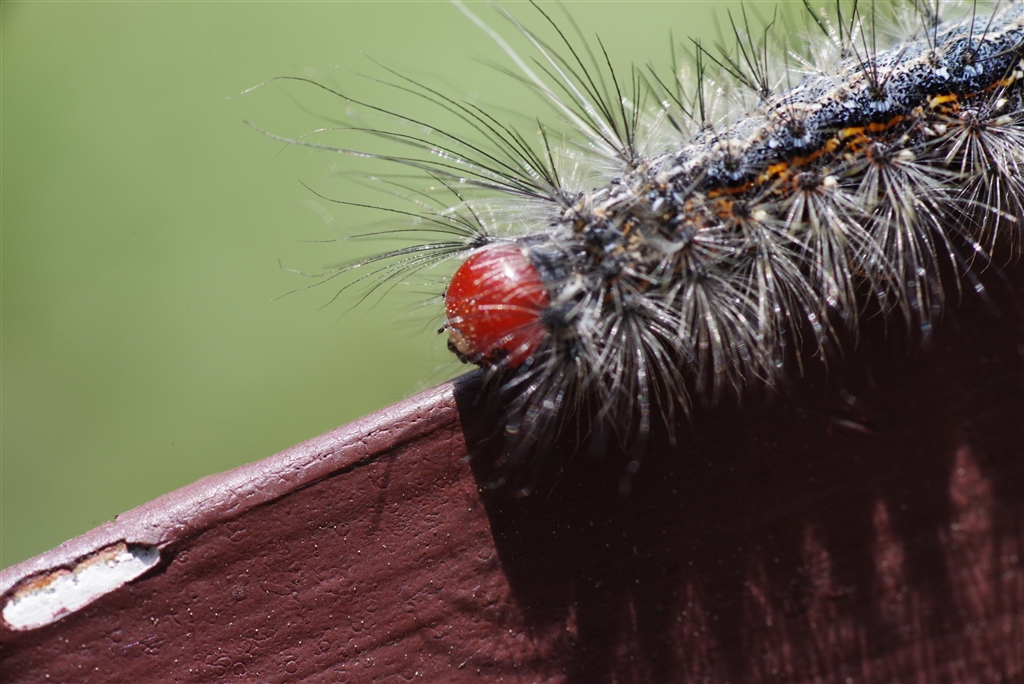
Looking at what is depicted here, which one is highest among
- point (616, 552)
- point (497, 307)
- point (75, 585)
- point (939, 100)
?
→ point (939, 100)

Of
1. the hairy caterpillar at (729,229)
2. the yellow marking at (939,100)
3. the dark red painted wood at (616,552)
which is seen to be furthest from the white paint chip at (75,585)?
the yellow marking at (939,100)

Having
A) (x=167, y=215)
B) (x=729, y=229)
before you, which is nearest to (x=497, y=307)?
(x=729, y=229)

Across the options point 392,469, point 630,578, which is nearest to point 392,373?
point 392,469

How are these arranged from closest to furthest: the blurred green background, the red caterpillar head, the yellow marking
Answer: the red caterpillar head, the yellow marking, the blurred green background

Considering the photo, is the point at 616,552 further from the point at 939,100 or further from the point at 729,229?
the point at 939,100

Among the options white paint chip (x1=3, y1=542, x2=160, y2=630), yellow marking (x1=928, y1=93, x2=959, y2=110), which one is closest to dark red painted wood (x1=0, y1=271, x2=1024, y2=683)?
white paint chip (x1=3, y1=542, x2=160, y2=630)

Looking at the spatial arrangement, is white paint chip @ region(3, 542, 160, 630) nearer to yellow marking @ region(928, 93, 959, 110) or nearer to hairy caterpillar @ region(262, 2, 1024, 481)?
hairy caterpillar @ region(262, 2, 1024, 481)

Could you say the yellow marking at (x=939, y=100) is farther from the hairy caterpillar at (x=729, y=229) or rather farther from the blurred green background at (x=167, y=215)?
the blurred green background at (x=167, y=215)
